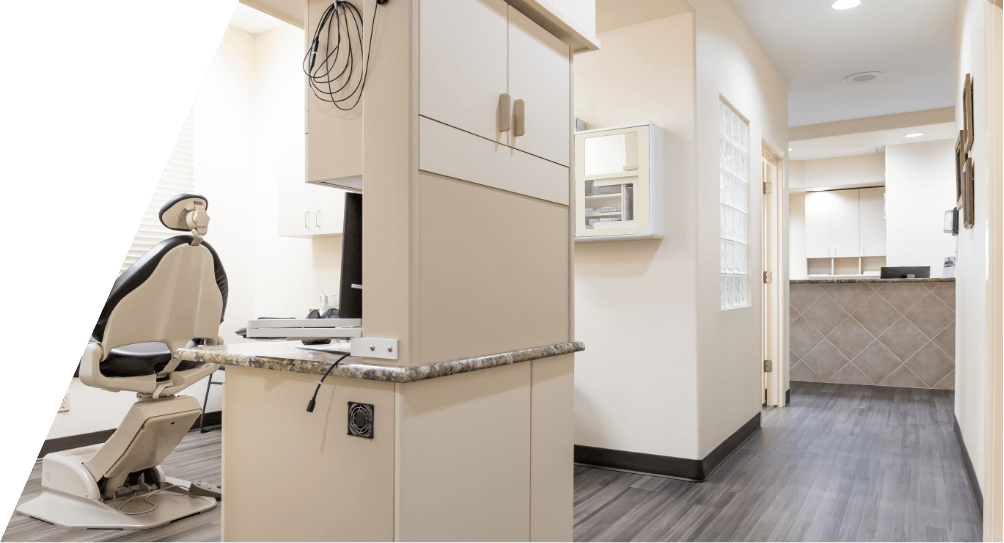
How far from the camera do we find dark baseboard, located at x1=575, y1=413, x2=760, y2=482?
3.37 m

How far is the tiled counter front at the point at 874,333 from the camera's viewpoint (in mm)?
6188

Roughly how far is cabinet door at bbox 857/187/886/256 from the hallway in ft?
17.9

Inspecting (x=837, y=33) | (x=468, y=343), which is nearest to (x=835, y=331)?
(x=837, y=33)

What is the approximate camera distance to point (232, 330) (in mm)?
4695

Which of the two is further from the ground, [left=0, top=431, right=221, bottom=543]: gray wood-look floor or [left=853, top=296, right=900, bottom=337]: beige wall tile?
[left=853, top=296, right=900, bottom=337]: beige wall tile

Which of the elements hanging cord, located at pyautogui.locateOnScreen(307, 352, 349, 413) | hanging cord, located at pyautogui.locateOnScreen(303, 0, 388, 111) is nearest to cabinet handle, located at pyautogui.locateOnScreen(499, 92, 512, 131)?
hanging cord, located at pyautogui.locateOnScreen(303, 0, 388, 111)

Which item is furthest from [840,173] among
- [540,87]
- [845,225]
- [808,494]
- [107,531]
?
[107,531]

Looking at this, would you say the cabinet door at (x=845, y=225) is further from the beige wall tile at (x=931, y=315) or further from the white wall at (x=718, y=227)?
the white wall at (x=718, y=227)

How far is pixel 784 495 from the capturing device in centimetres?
313

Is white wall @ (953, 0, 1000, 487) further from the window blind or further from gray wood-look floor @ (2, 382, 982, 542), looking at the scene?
the window blind

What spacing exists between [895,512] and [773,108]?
3302 mm

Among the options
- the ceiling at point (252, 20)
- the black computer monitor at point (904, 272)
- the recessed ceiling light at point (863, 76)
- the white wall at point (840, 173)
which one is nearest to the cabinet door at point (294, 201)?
the ceiling at point (252, 20)

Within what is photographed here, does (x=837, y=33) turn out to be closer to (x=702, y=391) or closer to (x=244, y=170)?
(x=702, y=391)

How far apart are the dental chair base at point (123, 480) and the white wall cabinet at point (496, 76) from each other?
201 cm
